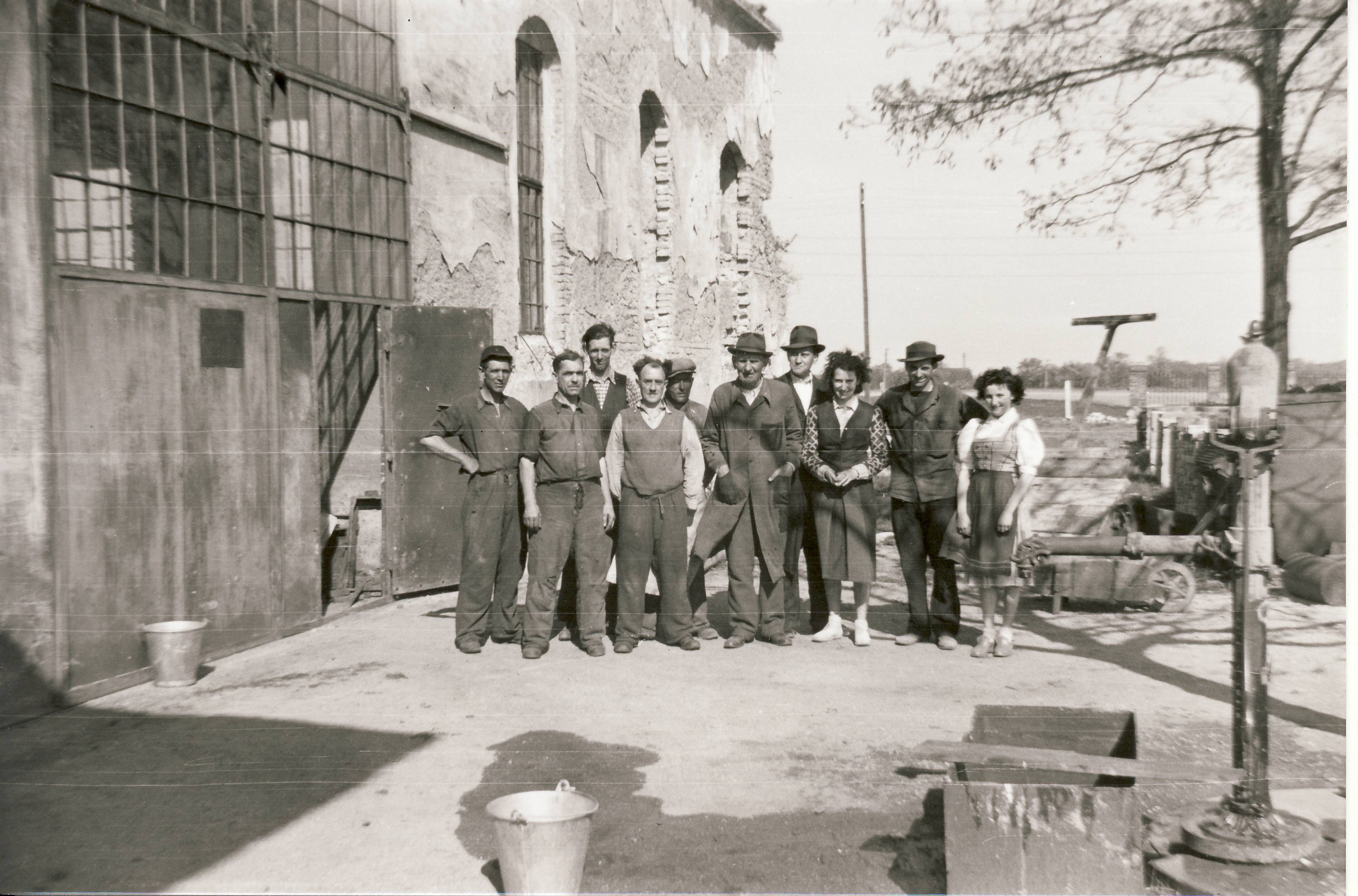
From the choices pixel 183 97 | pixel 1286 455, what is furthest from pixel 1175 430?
pixel 183 97

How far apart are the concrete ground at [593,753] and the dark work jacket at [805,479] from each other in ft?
2.72

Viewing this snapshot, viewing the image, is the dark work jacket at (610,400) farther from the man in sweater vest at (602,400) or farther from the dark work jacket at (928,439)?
the dark work jacket at (928,439)

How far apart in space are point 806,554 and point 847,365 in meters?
1.19

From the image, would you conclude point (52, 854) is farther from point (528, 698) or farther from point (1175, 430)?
point (1175, 430)

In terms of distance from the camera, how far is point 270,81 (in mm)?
6383

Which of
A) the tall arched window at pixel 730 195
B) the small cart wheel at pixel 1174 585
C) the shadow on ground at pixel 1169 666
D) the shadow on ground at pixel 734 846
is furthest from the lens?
the tall arched window at pixel 730 195

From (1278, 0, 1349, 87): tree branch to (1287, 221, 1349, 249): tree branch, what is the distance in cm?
65

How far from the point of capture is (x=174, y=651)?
535 centimetres

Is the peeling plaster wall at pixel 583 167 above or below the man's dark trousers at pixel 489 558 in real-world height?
above

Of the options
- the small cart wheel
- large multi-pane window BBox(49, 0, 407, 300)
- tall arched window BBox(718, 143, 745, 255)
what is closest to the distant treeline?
the small cart wheel

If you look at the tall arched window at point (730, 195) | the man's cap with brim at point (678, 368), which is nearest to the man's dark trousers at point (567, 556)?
the man's cap with brim at point (678, 368)

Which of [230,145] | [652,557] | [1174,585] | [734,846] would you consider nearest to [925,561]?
[652,557]

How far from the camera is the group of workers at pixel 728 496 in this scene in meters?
6.04

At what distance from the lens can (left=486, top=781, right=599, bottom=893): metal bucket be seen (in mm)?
3053
